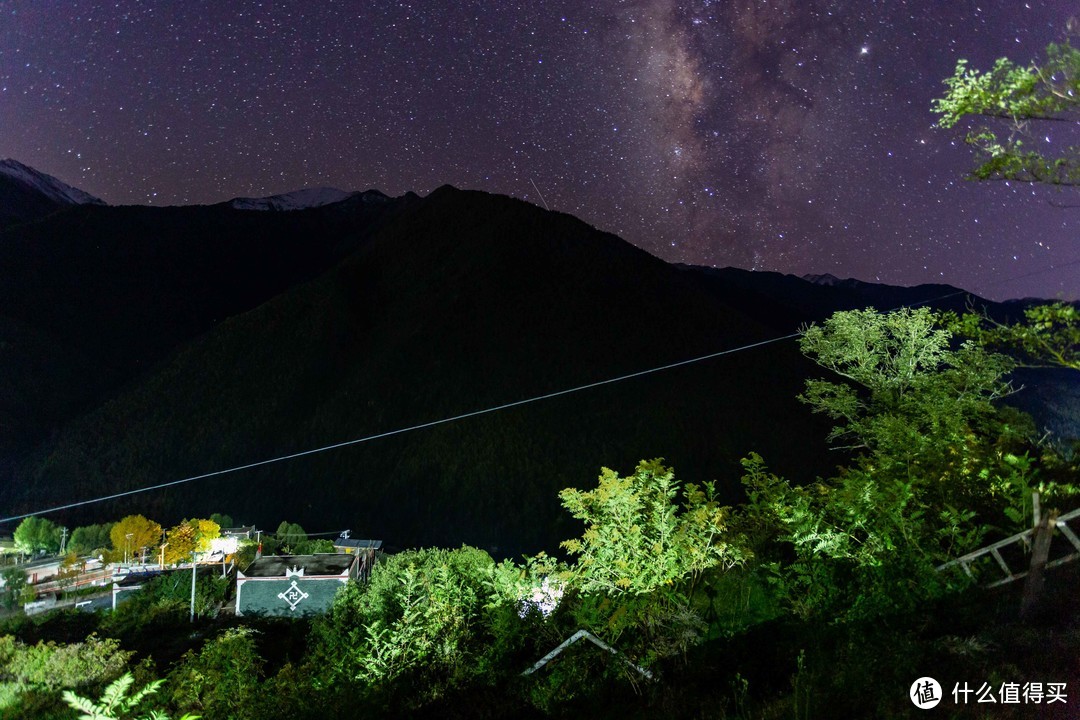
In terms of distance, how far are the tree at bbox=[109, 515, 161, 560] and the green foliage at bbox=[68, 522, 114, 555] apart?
460cm

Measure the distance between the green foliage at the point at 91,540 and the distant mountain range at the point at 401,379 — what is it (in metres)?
21.1

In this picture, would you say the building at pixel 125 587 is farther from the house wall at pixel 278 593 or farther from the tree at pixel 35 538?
the tree at pixel 35 538

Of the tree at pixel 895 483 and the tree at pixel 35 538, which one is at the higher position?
the tree at pixel 895 483

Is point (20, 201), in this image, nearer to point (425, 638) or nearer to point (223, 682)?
point (223, 682)

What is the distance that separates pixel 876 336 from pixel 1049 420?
255ft

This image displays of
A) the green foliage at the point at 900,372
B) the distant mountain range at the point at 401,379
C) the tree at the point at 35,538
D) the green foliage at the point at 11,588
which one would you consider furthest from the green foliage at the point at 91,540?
the green foliage at the point at 900,372

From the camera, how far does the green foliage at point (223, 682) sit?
7812mm

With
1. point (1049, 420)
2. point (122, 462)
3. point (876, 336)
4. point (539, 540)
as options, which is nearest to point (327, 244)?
point (122, 462)

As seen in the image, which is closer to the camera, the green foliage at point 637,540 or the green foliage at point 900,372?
the green foliage at point 637,540

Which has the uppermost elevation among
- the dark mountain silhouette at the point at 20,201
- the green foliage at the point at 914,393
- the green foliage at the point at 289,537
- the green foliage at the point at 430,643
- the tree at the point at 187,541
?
the dark mountain silhouette at the point at 20,201

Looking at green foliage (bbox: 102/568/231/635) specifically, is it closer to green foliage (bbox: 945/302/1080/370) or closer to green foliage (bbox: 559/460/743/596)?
green foliage (bbox: 559/460/743/596)

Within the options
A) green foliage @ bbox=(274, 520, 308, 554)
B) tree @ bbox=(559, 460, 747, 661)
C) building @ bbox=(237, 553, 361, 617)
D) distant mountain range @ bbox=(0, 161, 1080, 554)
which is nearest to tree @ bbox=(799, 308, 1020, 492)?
tree @ bbox=(559, 460, 747, 661)

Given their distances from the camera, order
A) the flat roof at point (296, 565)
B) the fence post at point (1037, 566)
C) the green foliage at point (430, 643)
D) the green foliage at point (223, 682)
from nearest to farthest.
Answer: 1. the fence post at point (1037, 566)
2. the green foliage at point (430, 643)
3. the green foliage at point (223, 682)
4. the flat roof at point (296, 565)

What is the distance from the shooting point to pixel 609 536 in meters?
6.32
